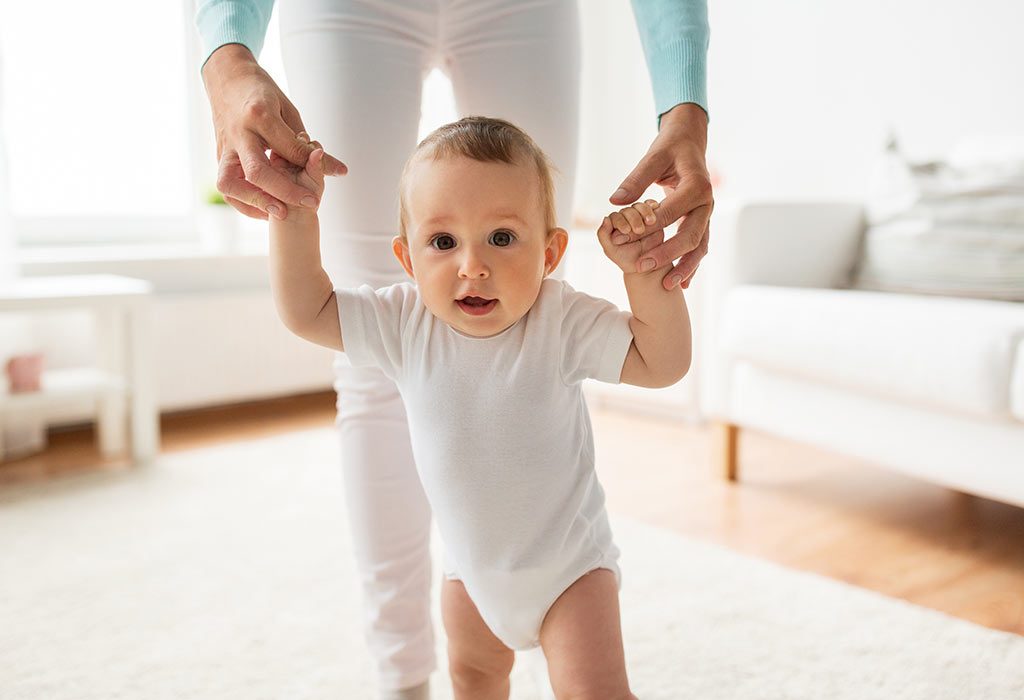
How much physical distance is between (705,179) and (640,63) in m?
2.99

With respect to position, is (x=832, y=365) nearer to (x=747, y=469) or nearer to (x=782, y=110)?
(x=747, y=469)

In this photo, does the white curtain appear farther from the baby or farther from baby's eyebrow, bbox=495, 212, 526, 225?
baby's eyebrow, bbox=495, 212, 526, 225

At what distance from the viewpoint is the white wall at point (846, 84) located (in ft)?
8.23

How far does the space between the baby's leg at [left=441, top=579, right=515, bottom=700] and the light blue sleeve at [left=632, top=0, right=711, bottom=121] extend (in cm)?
51

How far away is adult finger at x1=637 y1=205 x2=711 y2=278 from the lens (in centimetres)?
72

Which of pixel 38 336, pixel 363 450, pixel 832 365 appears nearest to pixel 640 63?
pixel 832 365

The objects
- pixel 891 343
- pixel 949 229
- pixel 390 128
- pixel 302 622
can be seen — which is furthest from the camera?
pixel 949 229

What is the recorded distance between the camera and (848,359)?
1.80 metres

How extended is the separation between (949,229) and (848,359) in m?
0.45

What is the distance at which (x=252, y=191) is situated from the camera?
70 cm

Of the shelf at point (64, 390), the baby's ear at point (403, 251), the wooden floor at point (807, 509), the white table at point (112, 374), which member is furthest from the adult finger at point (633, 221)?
the shelf at point (64, 390)

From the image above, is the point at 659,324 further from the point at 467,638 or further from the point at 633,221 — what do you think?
the point at 467,638

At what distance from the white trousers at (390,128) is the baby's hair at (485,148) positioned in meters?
0.13

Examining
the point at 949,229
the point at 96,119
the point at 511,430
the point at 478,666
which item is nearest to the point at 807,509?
the point at 949,229
